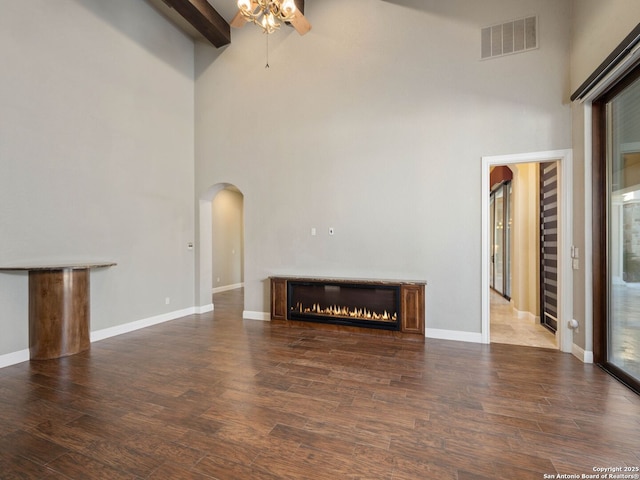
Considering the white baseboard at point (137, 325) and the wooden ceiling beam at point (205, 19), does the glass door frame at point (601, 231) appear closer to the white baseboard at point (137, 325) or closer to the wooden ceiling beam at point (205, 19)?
the wooden ceiling beam at point (205, 19)

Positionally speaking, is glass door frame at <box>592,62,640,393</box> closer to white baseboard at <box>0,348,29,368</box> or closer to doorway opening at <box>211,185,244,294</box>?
white baseboard at <box>0,348,29,368</box>

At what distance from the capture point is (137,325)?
16.3ft

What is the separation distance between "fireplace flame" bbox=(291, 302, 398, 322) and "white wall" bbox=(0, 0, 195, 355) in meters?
2.49

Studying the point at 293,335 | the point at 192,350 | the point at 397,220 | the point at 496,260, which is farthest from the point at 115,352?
the point at 496,260

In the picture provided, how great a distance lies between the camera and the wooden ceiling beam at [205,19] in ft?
16.2

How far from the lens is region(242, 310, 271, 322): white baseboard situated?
5465mm

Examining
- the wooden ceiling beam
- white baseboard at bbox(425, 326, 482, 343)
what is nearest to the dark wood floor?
white baseboard at bbox(425, 326, 482, 343)

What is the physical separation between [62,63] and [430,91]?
492cm

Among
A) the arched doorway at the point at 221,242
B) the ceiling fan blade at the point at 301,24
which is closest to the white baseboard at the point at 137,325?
the arched doorway at the point at 221,242

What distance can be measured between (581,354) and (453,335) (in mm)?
1359

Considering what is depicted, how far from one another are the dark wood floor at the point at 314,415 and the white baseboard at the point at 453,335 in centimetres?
30

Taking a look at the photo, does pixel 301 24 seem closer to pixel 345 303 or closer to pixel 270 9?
pixel 270 9

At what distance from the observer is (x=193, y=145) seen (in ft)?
20.0

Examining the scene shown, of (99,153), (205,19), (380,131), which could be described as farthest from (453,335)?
(205,19)
